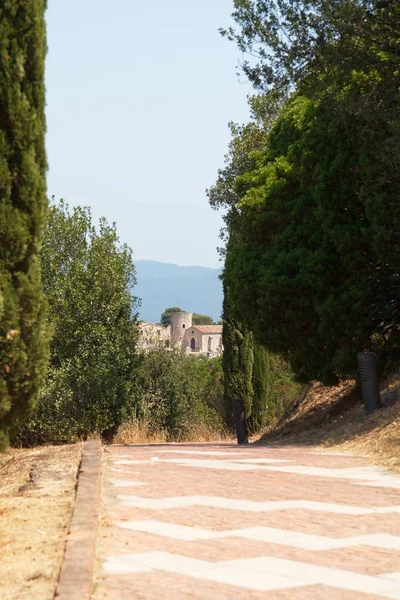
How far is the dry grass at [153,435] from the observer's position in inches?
823

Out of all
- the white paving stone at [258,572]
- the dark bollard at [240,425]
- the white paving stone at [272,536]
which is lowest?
the white paving stone at [258,572]

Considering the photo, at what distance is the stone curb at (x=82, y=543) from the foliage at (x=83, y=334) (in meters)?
17.4

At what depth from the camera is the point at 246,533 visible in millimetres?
5930

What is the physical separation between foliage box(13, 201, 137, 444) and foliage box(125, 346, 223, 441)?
1062 millimetres

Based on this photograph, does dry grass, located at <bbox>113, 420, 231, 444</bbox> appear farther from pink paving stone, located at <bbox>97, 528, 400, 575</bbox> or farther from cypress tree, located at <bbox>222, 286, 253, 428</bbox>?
pink paving stone, located at <bbox>97, 528, 400, 575</bbox>

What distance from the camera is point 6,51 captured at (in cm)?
690

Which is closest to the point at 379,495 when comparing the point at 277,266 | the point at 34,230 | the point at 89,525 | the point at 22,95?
the point at 89,525

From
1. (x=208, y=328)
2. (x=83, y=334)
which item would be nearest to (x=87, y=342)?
(x=83, y=334)

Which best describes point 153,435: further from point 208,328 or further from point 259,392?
point 208,328

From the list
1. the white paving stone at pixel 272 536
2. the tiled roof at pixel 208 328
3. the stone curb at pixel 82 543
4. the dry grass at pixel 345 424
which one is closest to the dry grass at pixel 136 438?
the dry grass at pixel 345 424

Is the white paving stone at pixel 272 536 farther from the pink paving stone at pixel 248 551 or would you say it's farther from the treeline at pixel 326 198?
the treeline at pixel 326 198

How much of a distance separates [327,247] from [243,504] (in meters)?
9.97

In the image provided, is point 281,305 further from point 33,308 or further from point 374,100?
point 33,308

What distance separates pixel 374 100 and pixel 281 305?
4.24m
